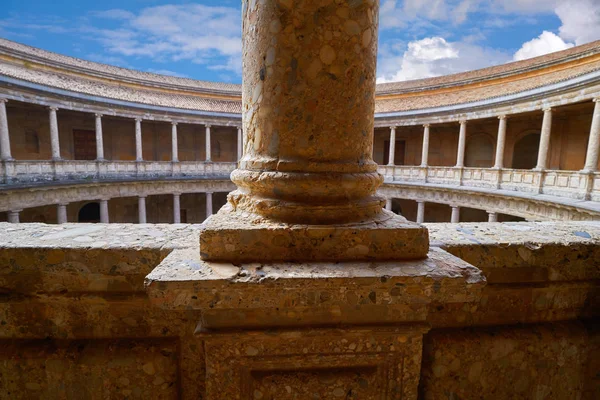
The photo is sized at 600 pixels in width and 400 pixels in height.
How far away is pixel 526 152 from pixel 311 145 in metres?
22.2

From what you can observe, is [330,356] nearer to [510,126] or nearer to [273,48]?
[273,48]

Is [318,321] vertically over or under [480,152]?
under

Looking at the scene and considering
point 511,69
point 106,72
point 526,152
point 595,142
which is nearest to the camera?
point 595,142

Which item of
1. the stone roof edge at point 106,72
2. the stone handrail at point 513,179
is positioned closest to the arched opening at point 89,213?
the stone roof edge at point 106,72

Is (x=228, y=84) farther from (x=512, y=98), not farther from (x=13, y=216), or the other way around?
(x=512, y=98)

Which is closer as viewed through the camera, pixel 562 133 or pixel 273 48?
pixel 273 48

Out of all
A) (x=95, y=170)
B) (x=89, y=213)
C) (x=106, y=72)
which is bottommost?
(x=89, y=213)

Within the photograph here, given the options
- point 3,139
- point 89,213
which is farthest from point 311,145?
point 89,213

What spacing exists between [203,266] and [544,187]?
50.0 feet

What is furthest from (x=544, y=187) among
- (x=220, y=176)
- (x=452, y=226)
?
(x=220, y=176)

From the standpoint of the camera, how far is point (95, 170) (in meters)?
17.1

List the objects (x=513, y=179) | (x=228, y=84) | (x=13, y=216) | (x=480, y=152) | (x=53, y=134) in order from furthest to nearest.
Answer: (x=228, y=84)
(x=480, y=152)
(x=53, y=134)
(x=513, y=179)
(x=13, y=216)

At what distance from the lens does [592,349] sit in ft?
6.77

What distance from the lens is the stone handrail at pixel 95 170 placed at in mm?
13462
